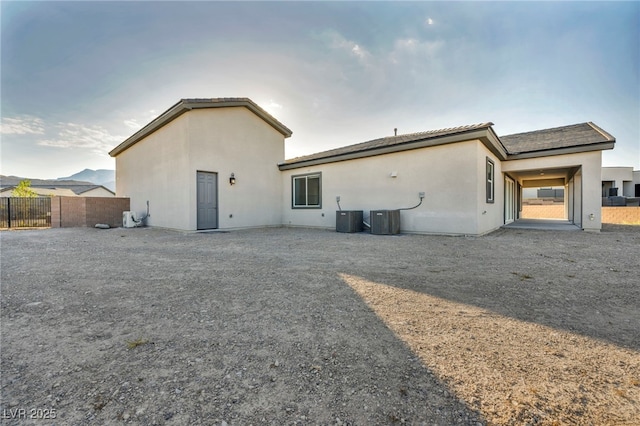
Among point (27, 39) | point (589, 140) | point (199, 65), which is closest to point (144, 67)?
point (199, 65)

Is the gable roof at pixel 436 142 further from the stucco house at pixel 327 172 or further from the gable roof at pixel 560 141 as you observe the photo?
the gable roof at pixel 560 141

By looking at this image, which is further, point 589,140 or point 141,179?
point 141,179

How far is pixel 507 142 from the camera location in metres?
11.4

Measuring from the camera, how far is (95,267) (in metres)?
3.95

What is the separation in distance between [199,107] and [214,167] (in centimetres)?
200

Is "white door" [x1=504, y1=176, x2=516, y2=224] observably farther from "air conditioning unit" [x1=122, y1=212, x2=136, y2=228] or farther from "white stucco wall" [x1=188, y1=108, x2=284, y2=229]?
"air conditioning unit" [x1=122, y1=212, x2=136, y2=228]

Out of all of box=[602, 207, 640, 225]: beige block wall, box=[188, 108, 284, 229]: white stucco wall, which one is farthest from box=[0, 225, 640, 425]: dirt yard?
box=[602, 207, 640, 225]: beige block wall

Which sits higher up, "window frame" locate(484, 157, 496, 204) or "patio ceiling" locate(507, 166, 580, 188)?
"patio ceiling" locate(507, 166, 580, 188)

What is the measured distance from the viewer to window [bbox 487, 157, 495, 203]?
26.4 ft

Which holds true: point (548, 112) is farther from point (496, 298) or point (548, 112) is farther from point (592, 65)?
point (496, 298)

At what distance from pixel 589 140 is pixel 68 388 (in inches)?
497

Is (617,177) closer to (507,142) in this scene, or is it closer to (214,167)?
(507,142)

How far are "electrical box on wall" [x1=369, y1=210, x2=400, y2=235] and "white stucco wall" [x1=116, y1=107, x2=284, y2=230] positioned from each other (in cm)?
477

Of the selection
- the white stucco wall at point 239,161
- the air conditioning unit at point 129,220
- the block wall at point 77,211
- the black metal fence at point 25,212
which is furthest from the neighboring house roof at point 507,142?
the black metal fence at point 25,212
